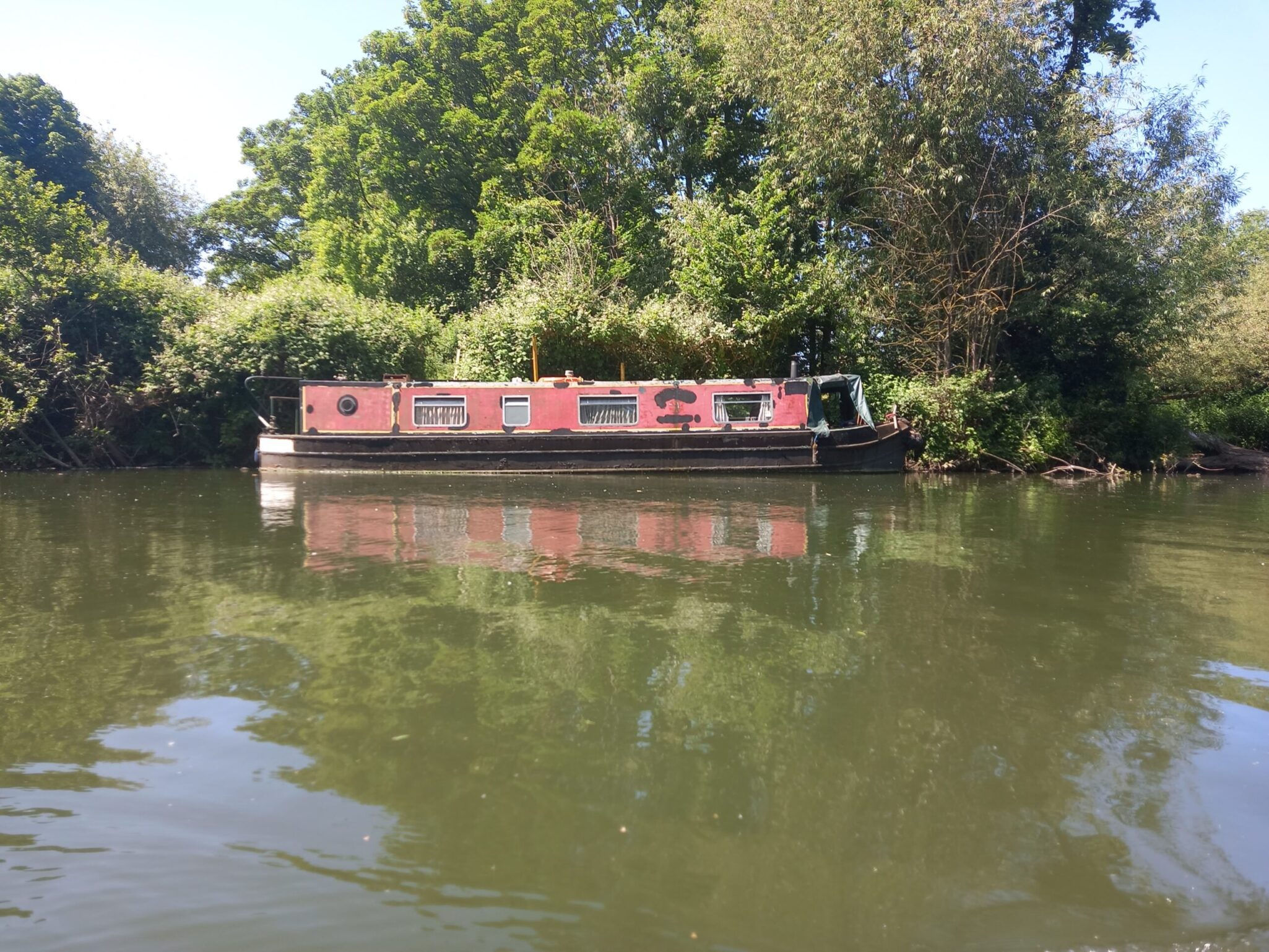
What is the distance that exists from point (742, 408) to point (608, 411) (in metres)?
2.51

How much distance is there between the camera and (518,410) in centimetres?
1544

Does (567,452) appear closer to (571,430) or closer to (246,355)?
(571,430)

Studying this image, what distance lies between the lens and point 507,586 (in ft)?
19.8

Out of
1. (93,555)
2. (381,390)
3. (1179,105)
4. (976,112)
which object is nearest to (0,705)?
(93,555)

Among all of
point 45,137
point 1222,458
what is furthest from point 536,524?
point 45,137

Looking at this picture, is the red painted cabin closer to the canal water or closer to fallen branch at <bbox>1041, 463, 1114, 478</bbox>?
fallen branch at <bbox>1041, 463, 1114, 478</bbox>

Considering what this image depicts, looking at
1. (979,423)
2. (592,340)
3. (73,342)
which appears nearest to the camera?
(979,423)

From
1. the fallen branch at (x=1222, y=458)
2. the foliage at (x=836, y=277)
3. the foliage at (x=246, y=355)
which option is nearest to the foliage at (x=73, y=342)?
the foliage at (x=836, y=277)

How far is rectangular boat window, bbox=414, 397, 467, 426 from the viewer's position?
609 inches

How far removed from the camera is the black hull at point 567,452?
49.5ft

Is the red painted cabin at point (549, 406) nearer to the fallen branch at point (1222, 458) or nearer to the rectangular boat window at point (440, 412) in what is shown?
the rectangular boat window at point (440, 412)

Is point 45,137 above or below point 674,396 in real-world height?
above

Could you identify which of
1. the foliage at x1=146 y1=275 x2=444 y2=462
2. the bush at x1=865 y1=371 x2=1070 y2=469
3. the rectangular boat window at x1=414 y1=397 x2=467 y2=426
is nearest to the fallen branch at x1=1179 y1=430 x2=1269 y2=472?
the bush at x1=865 y1=371 x2=1070 y2=469

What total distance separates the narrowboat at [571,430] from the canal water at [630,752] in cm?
795
